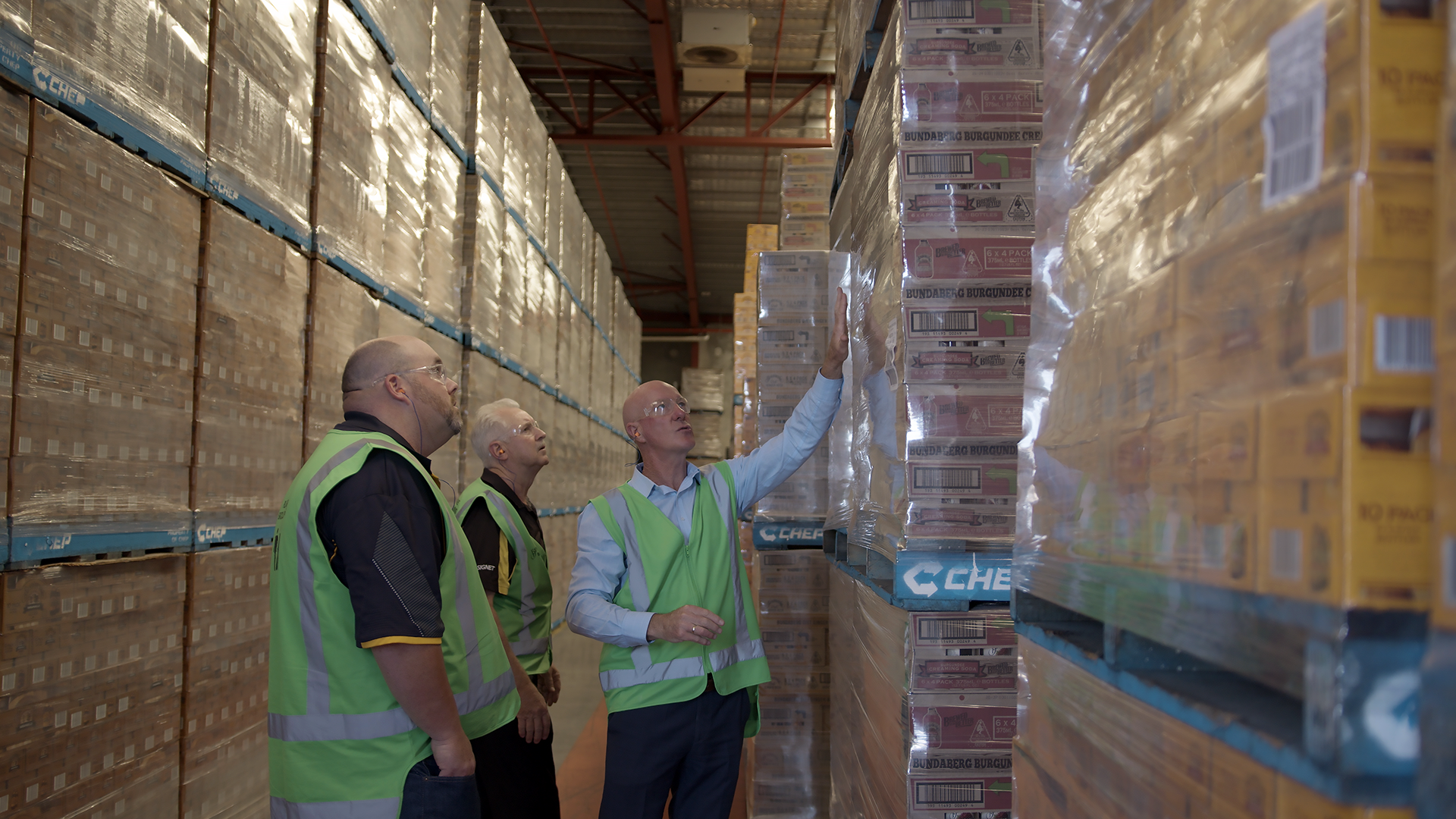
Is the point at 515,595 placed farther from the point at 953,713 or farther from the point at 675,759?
the point at 953,713

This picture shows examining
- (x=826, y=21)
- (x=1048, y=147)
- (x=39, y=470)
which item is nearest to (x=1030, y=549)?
(x=1048, y=147)

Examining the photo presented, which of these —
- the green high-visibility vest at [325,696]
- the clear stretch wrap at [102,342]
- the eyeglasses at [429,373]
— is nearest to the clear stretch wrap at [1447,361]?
the green high-visibility vest at [325,696]

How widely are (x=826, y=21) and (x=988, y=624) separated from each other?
9632 millimetres

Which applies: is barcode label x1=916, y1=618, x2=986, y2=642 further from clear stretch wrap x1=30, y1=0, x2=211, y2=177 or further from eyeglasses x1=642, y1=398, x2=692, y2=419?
clear stretch wrap x1=30, y1=0, x2=211, y2=177

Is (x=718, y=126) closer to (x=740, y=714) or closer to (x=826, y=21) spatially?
(x=826, y=21)

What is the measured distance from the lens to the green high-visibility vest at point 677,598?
9.07ft

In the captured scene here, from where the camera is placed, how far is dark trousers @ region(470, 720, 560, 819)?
109 inches

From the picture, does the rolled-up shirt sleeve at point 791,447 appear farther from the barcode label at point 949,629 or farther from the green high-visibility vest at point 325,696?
the green high-visibility vest at point 325,696

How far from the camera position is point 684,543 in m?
2.92

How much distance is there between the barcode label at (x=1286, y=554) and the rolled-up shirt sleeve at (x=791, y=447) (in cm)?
220

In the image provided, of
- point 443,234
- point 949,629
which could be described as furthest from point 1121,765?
point 443,234

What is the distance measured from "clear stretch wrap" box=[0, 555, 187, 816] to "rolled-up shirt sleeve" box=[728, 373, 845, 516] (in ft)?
5.57

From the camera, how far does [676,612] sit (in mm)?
2600

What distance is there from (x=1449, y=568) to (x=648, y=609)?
2384 mm
